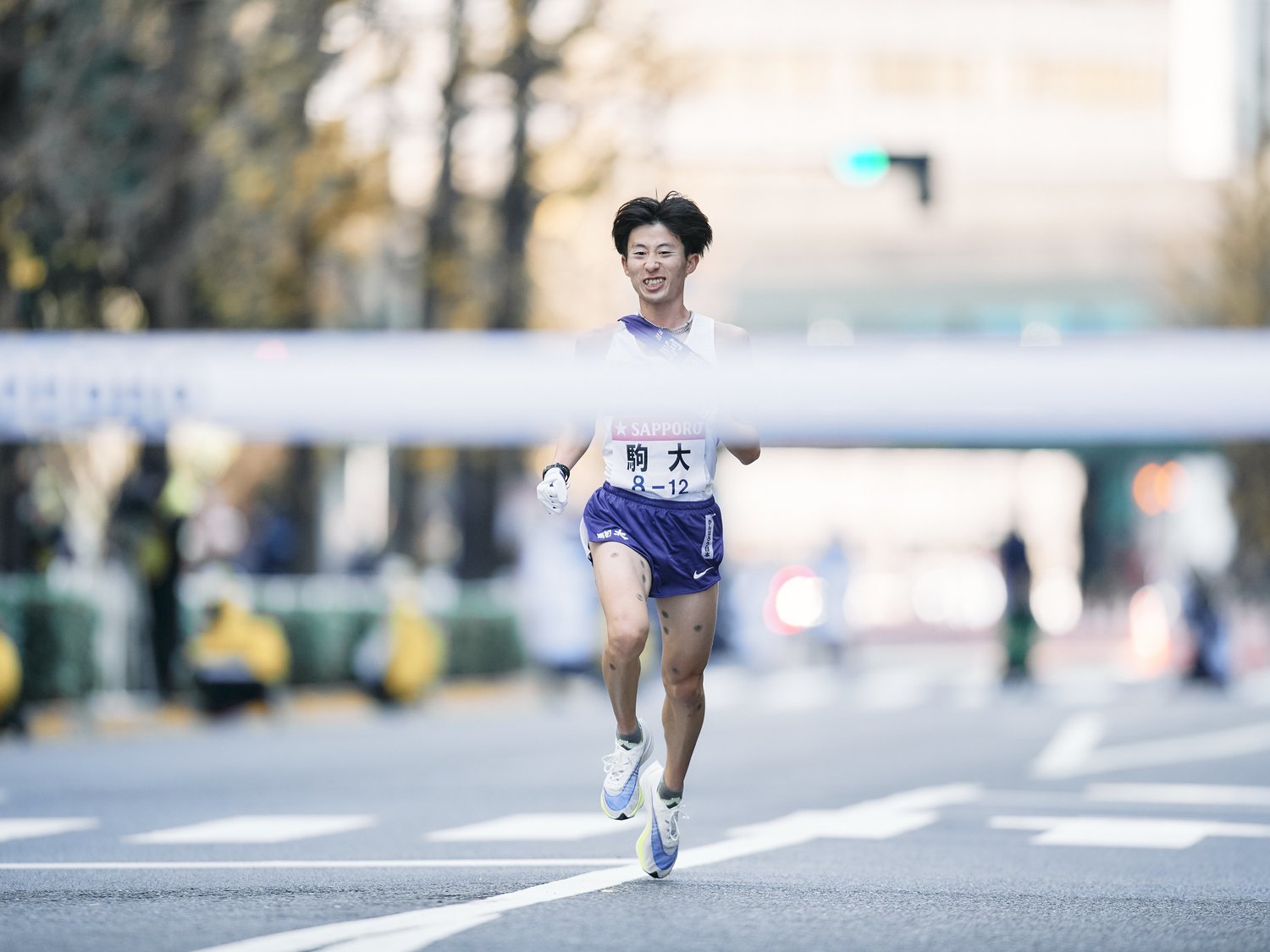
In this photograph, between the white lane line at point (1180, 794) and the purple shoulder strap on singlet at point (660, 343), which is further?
the white lane line at point (1180, 794)

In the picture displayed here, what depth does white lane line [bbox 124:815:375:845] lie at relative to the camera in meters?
10.2

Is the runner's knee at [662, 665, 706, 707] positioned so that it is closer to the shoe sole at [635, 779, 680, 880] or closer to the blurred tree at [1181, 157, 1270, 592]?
the shoe sole at [635, 779, 680, 880]

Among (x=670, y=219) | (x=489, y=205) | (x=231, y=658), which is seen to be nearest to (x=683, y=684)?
(x=670, y=219)

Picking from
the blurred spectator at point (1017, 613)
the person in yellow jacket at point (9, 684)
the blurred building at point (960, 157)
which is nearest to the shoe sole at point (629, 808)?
the person in yellow jacket at point (9, 684)

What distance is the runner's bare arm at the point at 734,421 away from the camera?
8234mm

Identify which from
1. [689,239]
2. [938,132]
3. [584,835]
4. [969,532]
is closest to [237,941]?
[689,239]

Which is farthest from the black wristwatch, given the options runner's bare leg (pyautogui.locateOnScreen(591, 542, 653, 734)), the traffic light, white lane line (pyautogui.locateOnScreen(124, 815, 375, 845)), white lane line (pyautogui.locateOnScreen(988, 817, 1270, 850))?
the traffic light

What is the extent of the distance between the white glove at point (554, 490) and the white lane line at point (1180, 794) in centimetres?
545

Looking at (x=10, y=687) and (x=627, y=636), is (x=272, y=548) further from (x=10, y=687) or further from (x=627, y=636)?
(x=627, y=636)

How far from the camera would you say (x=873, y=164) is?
86.2 feet

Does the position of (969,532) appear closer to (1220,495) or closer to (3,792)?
(1220,495)

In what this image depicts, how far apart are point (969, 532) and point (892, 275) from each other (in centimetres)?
721

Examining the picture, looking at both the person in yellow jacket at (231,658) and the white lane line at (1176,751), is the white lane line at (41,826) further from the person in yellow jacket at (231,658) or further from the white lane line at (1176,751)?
the person in yellow jacket at (231,658)

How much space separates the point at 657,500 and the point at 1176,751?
10.2 meters
